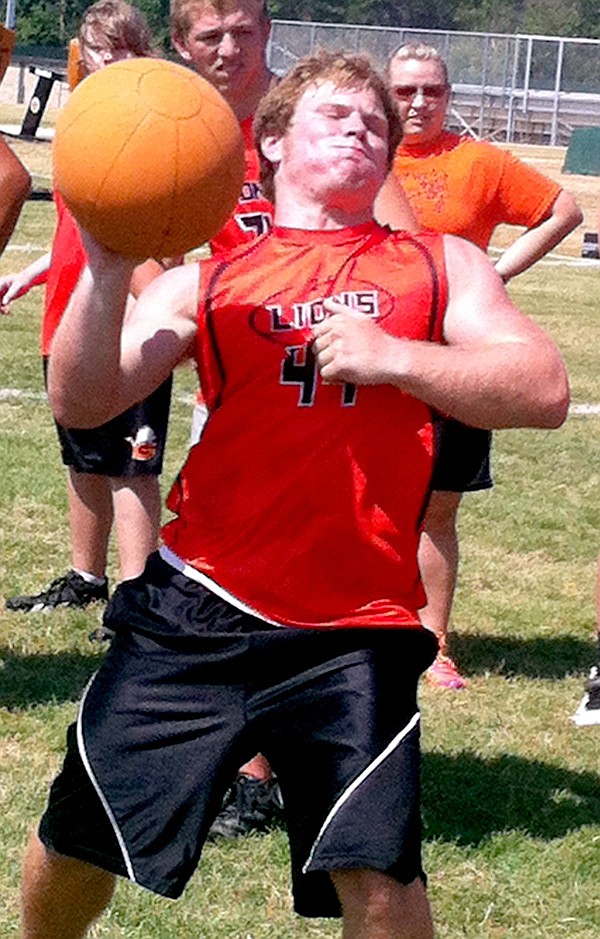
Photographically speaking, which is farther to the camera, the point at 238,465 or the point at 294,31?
the point at 294,31

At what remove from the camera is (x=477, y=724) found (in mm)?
5812

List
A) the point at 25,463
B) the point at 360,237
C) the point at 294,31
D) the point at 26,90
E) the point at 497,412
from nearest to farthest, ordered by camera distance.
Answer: the point at 497,412, the point at 360,237, the point at 25,463, the point at 294,31, the point at 26,90

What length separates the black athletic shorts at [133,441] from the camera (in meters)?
6.25

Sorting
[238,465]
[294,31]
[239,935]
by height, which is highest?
[238,465]

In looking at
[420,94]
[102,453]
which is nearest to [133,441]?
[102,453]

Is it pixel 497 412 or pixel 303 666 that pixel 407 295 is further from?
pixel 303 666

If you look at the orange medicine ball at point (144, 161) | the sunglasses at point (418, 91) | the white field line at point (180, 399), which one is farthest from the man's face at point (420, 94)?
the white field line at point (180, 399)

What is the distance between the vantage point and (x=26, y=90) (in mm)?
53812

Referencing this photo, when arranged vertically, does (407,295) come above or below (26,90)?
above

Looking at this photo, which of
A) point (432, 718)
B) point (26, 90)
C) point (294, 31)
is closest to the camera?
point (432, 718)

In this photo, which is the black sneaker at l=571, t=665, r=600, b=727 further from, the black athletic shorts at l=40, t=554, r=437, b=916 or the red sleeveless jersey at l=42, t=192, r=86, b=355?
the black athletic shorts at l=40, t=554, r=437, b=916

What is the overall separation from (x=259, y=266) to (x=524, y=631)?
12.5 ft

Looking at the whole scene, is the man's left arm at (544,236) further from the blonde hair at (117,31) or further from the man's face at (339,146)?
the man's face at (339,146)

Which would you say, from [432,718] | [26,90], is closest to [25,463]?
[432,718]
